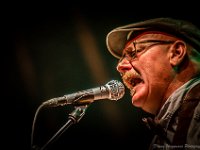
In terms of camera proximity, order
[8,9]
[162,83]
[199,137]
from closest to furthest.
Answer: [199,137]
[162,83]
[8,9]

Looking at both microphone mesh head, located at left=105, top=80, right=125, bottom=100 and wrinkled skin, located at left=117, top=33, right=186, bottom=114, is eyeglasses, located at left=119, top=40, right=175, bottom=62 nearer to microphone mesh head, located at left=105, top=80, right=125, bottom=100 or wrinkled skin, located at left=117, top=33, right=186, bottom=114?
wrinkled skin, located at left=117, top=33, right=186, bottom=114

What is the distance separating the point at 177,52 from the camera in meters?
3.07

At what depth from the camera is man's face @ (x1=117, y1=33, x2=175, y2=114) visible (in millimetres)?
3004

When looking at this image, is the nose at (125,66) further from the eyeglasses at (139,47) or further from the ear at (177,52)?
the ear at (177,52)

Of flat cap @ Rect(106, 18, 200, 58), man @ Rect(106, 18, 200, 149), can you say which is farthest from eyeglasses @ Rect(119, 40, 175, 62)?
flat cap @ Rect(106, 18, 200, 58)

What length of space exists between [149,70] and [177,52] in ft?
1.21

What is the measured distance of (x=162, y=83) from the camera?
9.79ft

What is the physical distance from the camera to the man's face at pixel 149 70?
3004mm

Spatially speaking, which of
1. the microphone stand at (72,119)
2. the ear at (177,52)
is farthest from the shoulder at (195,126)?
the microphone stand at (72,119)

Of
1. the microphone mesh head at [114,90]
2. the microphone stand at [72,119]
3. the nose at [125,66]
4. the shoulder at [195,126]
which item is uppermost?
the nose at [125,66]

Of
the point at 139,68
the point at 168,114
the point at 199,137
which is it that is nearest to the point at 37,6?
the point at 139,68

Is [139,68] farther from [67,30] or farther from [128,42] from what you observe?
[67,30]

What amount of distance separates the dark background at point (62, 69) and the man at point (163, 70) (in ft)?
5.22

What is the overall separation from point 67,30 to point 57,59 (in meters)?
0.59
